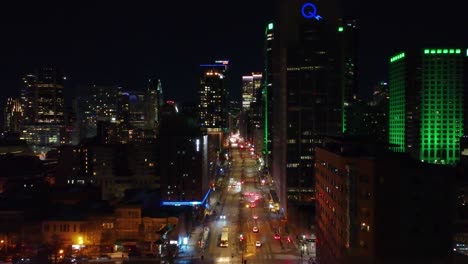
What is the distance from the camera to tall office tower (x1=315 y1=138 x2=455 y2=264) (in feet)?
89.4

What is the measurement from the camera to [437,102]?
87.6m

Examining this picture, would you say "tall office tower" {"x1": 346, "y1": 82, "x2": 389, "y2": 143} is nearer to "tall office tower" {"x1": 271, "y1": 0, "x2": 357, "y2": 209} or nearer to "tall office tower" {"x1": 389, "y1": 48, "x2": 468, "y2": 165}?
"tall office tower" {"x1": 389, "y1": 48, "x2": 468, "y2": 165}

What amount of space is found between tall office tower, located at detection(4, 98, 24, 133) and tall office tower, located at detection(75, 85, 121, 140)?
16464mm

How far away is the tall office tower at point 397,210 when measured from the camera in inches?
1073

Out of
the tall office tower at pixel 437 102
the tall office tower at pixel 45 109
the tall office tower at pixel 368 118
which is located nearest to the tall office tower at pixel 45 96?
the tall office tower at pixel 45 109

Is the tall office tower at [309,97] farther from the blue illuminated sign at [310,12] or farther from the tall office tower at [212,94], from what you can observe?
the tall office tower at [212,94]

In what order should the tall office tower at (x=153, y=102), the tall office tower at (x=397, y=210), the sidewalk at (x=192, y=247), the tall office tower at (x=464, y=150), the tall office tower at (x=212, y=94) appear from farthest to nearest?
the tall office tower at (x=212, y=94)
the tall office tower at (x=153, y=102)
the tall office tower at (x=464, y=150)
the sidewalk at (x=192, y=247)
the tall office tower at (x=397, y=210)

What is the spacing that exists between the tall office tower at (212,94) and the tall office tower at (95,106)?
31.2 metres

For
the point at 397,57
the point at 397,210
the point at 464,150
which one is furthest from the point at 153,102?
the point at 397,210

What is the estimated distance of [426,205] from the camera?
27.7 meters

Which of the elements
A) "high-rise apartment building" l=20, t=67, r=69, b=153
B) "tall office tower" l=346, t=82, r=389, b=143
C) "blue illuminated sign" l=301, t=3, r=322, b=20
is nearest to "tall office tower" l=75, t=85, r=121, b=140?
"high-rise apartment building" l=20, t=67, r=69, b=153

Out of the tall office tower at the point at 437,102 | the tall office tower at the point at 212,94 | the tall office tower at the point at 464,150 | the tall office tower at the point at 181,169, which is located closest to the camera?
the tall office tower at the point at 181,169

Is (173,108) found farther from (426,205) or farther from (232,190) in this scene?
(426,205)

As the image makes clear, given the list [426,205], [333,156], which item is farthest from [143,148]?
[426,205]
